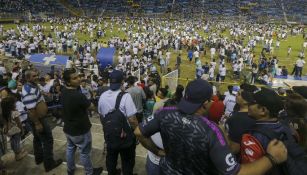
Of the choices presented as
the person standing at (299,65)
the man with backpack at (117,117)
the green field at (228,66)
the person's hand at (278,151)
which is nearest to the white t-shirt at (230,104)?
the man with backpack at (117,117)

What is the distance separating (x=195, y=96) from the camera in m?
2.61

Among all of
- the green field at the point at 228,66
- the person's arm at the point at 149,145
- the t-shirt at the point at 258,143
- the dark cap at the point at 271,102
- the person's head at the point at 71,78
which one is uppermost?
the dark cap at the point at 271,102

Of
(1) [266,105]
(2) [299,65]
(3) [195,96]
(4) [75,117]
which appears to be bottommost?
(2) [299,65]

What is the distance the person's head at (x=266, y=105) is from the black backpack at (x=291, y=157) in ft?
0.73

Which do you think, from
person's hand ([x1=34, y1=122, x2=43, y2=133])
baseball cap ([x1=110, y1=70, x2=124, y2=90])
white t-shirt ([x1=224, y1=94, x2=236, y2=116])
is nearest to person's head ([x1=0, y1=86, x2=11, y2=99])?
person's hand ([x1=34, y1=122, x2=43, y2=133])

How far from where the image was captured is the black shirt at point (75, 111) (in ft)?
15.0

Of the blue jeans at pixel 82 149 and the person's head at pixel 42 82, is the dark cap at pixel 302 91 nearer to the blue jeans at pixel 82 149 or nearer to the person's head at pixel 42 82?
the blue jeans at pixel 82 149

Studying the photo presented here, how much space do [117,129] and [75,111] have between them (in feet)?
2.39

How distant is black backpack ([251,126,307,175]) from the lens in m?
2.54

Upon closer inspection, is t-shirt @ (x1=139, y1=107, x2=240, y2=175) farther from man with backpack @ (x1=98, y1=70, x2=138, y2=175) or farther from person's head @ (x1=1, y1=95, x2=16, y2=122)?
person's head @ (x1=1, y1=95, x2=16, y2=122)

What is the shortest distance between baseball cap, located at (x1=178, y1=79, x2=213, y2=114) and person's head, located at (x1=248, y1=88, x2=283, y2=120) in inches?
20.7

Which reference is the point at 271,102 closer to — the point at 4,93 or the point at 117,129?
the point at 117,129

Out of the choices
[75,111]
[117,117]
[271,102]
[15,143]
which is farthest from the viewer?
[15,143]

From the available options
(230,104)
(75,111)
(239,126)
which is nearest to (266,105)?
(239,126)
